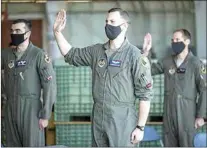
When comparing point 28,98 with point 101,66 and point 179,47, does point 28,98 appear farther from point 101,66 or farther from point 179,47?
point 179,47

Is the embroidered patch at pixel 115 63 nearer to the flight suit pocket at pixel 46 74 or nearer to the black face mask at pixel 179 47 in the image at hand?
the flight suit pocket at pixel 46 74

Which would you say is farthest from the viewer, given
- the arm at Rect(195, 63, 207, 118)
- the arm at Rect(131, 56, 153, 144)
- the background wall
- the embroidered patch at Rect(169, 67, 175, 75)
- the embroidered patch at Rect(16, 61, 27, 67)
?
the background wall

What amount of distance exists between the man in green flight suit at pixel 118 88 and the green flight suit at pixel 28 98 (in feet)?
2.86

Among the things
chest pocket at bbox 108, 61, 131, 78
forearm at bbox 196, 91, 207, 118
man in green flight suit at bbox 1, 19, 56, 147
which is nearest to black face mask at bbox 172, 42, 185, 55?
forearm at bbox 196, 91, 207, 118

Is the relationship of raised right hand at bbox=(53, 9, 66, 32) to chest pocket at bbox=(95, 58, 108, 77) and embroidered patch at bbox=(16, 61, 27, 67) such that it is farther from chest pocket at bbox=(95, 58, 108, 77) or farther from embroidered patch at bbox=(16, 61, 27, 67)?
embroidered patch at bbox=(16, 61, 27, 67)

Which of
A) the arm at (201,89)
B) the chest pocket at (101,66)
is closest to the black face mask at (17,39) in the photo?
the chest pocket at (101,66)

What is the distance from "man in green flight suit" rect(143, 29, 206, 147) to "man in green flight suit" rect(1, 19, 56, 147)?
128 cm

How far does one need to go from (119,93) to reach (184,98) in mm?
1624

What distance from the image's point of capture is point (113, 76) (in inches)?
Answer: 173

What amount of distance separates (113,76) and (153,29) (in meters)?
7.25

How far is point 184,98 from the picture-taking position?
5848mm

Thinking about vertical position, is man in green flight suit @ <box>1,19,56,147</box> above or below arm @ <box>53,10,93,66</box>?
below

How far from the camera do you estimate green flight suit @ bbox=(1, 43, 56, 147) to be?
207 inches

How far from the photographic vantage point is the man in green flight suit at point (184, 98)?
19.1 feet
